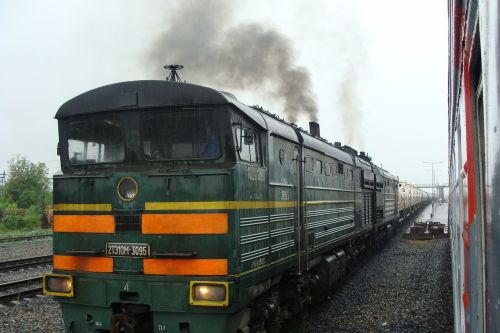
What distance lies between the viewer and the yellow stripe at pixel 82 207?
18.2ft

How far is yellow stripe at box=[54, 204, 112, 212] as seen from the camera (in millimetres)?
5551

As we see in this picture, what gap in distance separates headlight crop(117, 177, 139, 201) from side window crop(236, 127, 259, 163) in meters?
1.22

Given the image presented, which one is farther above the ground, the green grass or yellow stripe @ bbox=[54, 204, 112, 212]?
yellow stripe @ bbox=[54, 204, 112, 212]

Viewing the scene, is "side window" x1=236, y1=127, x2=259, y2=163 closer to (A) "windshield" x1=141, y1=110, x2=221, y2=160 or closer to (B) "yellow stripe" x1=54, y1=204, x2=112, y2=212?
(A) "windshield" x1=141, y1=110, x2=221, y2=160

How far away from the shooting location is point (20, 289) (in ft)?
36.6

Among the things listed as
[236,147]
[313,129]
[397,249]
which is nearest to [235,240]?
Answer: [236,147]

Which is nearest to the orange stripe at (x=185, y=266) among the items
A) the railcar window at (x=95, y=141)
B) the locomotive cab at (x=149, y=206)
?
the locomotive cab at (x=149, y=206)

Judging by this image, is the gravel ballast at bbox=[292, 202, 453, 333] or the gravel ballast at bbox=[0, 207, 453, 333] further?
the gravel ballast at bbox=[292, 202, 453, 333]

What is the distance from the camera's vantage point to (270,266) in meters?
6.30

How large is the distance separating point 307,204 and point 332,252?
2972 mm

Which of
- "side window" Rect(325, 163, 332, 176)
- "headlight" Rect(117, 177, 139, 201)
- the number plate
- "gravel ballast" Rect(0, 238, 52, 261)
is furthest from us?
"gravel ballast" Rect(0, 238, 52, 261)

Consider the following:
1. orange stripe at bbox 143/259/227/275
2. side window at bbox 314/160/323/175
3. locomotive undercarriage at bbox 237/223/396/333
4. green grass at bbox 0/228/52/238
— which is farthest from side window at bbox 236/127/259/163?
green grass at bbox 0/228/52/238

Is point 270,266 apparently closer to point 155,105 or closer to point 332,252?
point 155,105

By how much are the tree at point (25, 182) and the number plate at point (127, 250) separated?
46981mm
